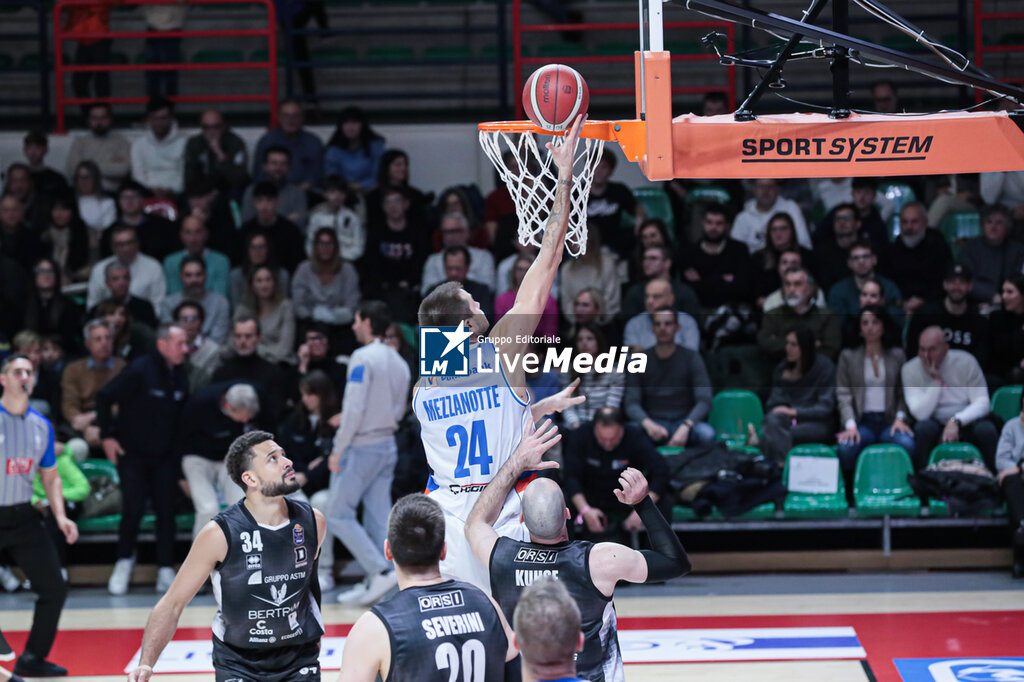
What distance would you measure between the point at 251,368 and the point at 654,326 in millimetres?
3276

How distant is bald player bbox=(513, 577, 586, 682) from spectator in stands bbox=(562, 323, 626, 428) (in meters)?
5.85

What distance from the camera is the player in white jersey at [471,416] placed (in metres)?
5.63

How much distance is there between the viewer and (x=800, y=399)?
9.82m

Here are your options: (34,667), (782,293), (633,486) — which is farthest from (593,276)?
(633,486)

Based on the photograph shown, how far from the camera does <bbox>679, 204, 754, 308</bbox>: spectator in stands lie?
34.6ft

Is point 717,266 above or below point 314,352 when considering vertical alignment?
above

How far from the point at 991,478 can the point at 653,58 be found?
5423 millimetres

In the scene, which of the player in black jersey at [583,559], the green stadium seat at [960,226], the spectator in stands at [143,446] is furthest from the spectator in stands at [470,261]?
the player in black jersey at [583,559]

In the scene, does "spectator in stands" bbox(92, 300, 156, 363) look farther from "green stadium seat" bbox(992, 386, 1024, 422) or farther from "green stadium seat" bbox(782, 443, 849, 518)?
"green stadium seat" bbox(992, 386, 1024, 422)

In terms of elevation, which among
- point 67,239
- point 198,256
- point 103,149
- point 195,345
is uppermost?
point 103,149

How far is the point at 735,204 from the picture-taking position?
38.7ft

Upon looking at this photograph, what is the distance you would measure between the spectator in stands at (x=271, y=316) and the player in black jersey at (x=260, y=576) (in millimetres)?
5179

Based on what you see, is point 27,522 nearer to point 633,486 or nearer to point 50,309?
point 50,309

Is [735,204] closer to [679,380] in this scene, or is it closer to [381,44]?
[679,380]
